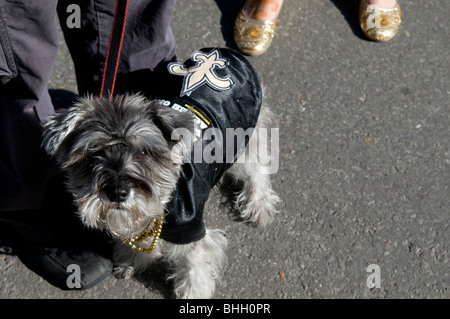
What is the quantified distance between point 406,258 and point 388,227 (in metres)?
0.28

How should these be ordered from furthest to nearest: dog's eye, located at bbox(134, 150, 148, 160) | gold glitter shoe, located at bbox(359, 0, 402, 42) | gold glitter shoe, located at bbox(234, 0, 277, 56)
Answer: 1. gold glitter shoe, located at bbox(359, 0, 402, 42)
2. gold glitter shoe, located at bbox(234, 0, 277, 56)
3. dog's eye, located at bbox(134, 150, 148, 160)

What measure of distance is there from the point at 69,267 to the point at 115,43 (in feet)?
5.64

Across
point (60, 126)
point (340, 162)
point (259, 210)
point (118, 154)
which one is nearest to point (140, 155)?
point (118, 154)

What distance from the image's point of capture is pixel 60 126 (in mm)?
2588

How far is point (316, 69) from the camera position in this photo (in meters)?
4.69

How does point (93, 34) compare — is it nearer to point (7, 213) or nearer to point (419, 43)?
point (7, 213)

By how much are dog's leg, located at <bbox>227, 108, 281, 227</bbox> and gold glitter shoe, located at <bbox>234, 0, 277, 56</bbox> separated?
3.25 feet

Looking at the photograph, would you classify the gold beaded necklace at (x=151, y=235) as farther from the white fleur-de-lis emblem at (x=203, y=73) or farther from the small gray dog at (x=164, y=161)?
the white fleur-de-lis emblem at (x=203, y=73)

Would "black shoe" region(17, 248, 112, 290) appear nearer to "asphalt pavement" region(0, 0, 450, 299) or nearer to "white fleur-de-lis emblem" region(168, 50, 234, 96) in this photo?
"asphalt pavement" region(0, 0, 450, 299)

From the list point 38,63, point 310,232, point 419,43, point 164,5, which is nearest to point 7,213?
point 38,63

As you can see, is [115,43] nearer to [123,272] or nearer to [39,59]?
[39,59]

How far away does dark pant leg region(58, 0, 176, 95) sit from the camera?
296 centimetres

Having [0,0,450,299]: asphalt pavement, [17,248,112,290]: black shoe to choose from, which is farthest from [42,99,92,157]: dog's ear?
[0,0,450,299]: asphalt pavement

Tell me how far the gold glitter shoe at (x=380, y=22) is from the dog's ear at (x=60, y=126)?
3304 mm
